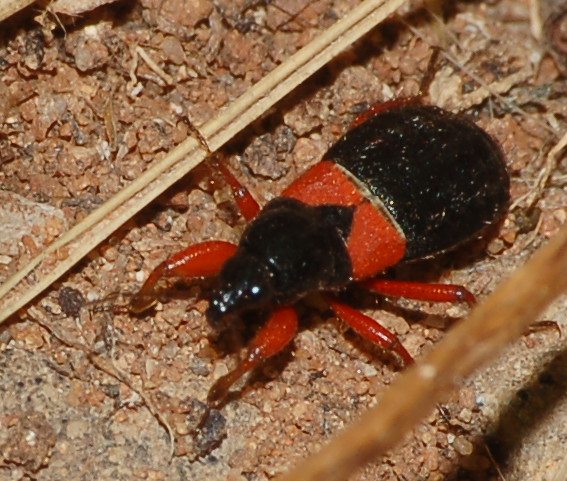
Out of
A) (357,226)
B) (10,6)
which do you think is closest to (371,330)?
(357,226)

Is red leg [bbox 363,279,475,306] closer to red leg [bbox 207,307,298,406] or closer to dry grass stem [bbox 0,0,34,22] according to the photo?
red leg [bbox 207,307,298,406]

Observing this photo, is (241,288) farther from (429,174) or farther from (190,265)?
(429,174)

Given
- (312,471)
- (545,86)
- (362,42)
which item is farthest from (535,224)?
(312,471)

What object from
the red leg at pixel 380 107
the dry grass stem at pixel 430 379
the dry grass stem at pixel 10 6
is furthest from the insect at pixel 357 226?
the dry grass stem at pixel 430 379

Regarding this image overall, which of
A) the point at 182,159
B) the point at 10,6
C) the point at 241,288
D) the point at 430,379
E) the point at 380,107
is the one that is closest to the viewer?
the point at 430,379

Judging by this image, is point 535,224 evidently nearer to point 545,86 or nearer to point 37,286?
point 545,86

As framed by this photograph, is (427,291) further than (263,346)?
Yes
